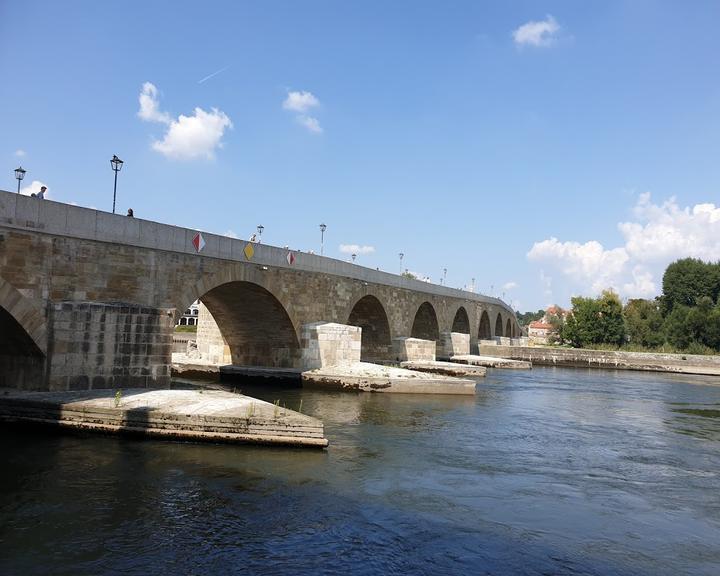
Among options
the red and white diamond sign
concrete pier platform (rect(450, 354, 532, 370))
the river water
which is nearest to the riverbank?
concrete pier platform (rect(450, 354, 532, 370))

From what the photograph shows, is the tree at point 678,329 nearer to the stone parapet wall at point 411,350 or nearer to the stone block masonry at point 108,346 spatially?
the stone parapet wall at point 411,350

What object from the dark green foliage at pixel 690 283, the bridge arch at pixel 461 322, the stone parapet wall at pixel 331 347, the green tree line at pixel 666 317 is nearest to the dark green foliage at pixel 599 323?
the green tree line at pixel 666 317

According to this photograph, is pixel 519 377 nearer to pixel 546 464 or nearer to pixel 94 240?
pixel 546 464

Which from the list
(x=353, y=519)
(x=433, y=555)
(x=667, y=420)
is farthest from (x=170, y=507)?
(x=667, y=420)

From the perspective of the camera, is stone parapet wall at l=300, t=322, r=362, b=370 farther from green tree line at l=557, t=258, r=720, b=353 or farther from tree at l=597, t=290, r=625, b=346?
tree at l=597, t=290, r=625, b=346

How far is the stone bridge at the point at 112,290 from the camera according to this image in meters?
13.6

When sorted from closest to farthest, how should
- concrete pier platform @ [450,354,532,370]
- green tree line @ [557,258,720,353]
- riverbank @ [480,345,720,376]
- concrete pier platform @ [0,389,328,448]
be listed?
concrete pier platform @ [0,389,328,448] → concrete pier platform @ [450,354,532,370] → riverbank @ [480,345,720,376] → green tree line @ [557,258,720,353]

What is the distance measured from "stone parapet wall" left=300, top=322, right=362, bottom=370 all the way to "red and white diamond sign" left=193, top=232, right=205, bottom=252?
7048 mm

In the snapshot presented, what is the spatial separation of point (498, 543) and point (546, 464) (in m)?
5.14

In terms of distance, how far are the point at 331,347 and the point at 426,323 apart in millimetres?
19946

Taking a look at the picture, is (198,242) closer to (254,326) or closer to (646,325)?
(254,326)

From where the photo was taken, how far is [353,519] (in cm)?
880

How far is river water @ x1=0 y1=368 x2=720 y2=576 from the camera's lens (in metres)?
7.48

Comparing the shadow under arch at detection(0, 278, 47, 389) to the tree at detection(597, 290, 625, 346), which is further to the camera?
the tree at detection(597, 290, 625, 346)
